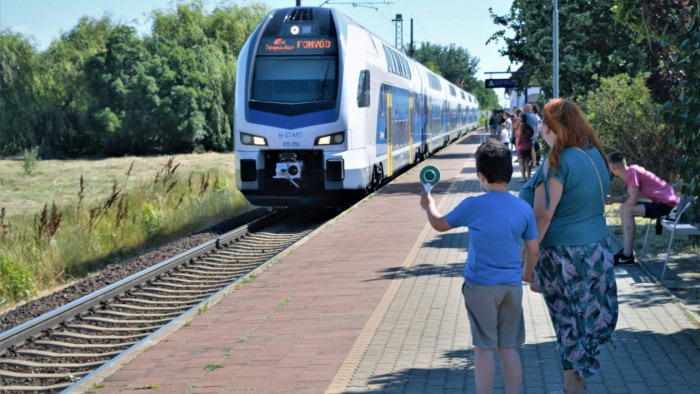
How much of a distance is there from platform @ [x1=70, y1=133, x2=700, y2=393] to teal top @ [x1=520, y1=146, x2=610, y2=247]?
1116 mm

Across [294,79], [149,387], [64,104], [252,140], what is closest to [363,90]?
[294,79]

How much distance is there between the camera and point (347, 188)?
683 inches

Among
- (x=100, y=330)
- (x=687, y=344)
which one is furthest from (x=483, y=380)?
(x=100, y=330)

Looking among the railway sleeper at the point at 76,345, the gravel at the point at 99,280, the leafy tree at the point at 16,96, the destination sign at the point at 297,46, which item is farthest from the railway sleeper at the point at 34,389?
the leafy tree at the point at 16,96

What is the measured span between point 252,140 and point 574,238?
12425mm

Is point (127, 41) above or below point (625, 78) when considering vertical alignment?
above

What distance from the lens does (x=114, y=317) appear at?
1048 cm

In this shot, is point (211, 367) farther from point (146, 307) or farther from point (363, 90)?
point (363, 90)

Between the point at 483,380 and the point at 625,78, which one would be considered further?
the point at 625,78

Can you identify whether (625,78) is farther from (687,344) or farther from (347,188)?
(687,344)

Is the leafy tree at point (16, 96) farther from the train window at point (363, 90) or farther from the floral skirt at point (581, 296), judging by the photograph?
the floral skirt at point (581, 296)

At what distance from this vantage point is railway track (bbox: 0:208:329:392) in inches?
331

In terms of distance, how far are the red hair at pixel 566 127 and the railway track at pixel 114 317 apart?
4632 mm

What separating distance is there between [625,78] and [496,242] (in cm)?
1694
